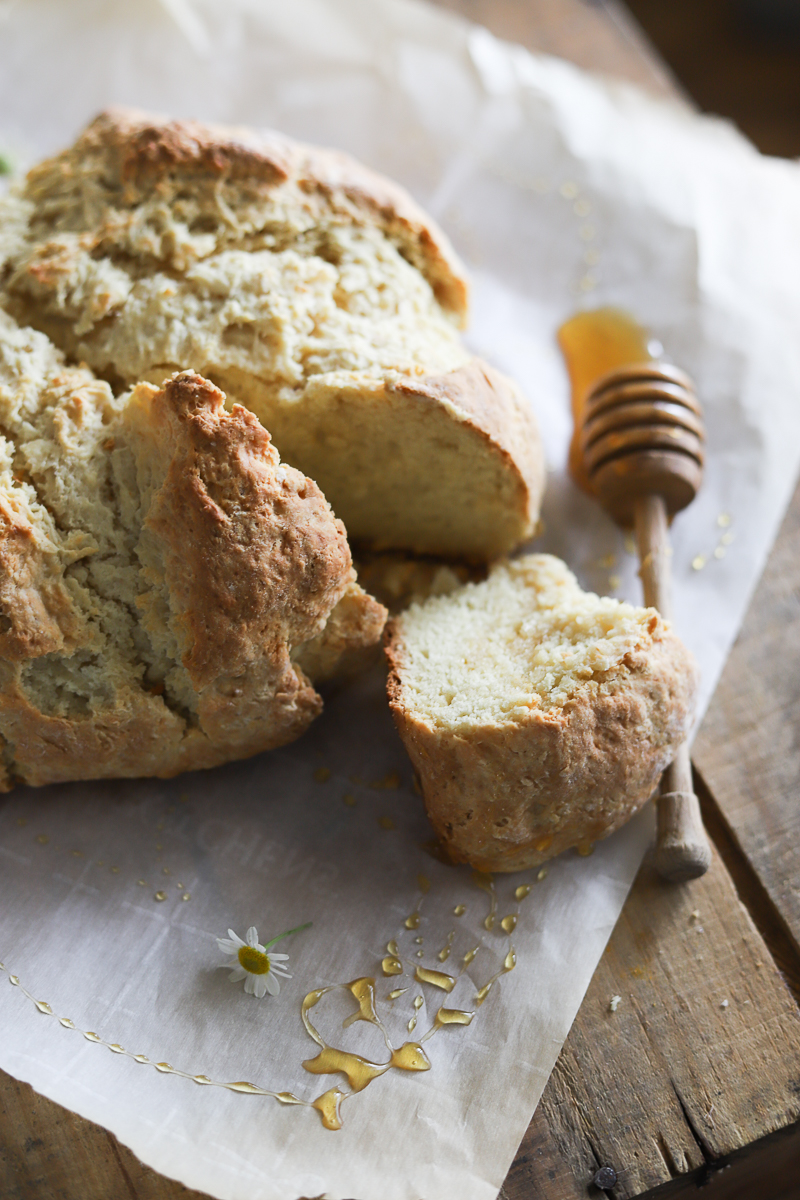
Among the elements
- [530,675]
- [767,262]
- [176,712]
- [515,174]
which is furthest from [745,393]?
[176,712]

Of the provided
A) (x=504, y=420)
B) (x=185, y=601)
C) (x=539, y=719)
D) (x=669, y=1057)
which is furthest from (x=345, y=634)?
(x=669, y=1057)

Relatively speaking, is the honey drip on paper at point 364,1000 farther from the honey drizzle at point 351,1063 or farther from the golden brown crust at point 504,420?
the golden brown crust at point 504,420

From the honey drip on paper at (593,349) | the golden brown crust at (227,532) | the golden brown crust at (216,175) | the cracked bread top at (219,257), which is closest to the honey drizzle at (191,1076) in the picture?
the golden brown crust at (227,532)

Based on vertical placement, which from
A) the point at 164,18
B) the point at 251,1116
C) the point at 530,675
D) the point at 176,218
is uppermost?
the point at 164,18

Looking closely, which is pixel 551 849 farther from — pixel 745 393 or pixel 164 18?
pixel 164 18

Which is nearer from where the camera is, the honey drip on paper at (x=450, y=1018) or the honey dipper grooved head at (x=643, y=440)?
the honey drip on paper at (x=450, y=1018)

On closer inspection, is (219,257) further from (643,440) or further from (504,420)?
(643,440)
